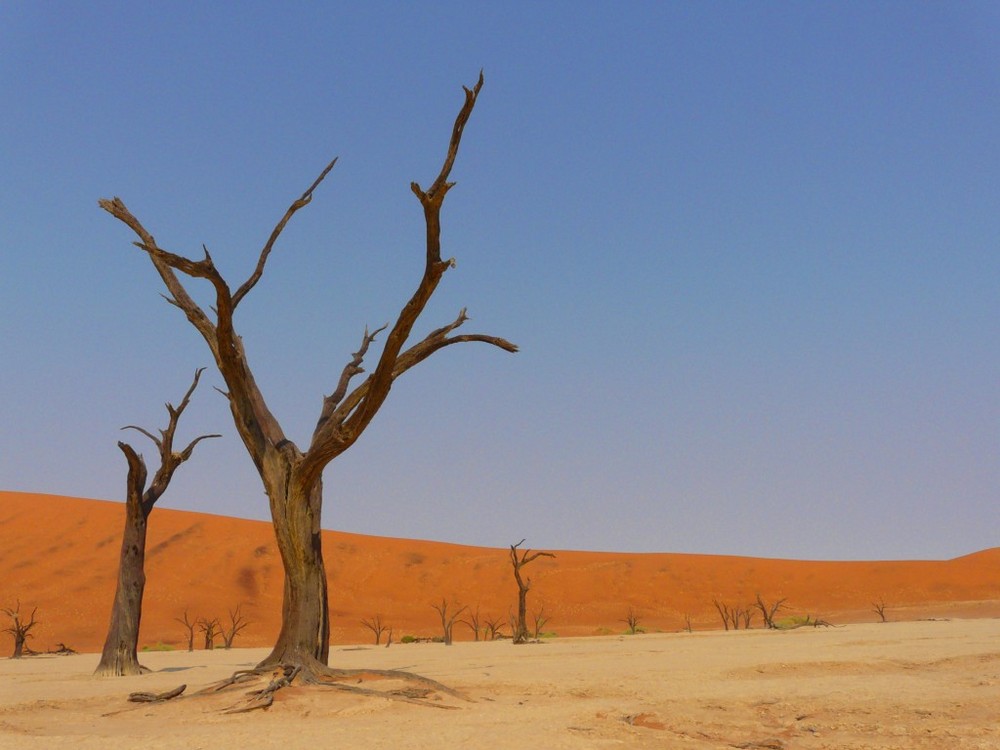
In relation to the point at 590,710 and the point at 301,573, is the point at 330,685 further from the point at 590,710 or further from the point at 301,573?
the point at 590,710

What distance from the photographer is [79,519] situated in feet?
211

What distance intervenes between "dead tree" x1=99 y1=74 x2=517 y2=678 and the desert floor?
155 cm

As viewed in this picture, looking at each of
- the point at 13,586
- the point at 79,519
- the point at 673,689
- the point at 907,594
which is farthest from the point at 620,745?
the point at 79,519

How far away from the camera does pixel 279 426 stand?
40.0 feet

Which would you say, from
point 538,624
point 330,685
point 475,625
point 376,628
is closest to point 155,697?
point 330,685

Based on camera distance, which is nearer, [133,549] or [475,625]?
[133,549]

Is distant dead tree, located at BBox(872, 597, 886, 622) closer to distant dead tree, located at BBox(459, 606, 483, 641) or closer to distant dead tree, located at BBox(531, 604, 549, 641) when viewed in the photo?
distant dead tree, located at BBox(531, 604, 549, 641)

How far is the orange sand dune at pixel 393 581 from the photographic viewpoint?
151 feet

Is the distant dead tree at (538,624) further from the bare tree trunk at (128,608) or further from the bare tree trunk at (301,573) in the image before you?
the bare tree trunk at (301,573)

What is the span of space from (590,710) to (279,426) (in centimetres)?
584

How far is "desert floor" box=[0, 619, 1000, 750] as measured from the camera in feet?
24.5

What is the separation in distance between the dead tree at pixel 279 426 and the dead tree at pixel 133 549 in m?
6.40

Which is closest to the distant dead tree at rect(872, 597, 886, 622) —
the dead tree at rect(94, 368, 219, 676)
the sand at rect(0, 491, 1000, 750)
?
the sand at rect(0, 491, 1000, 750)

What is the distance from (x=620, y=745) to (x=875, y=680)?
7.25 meters
